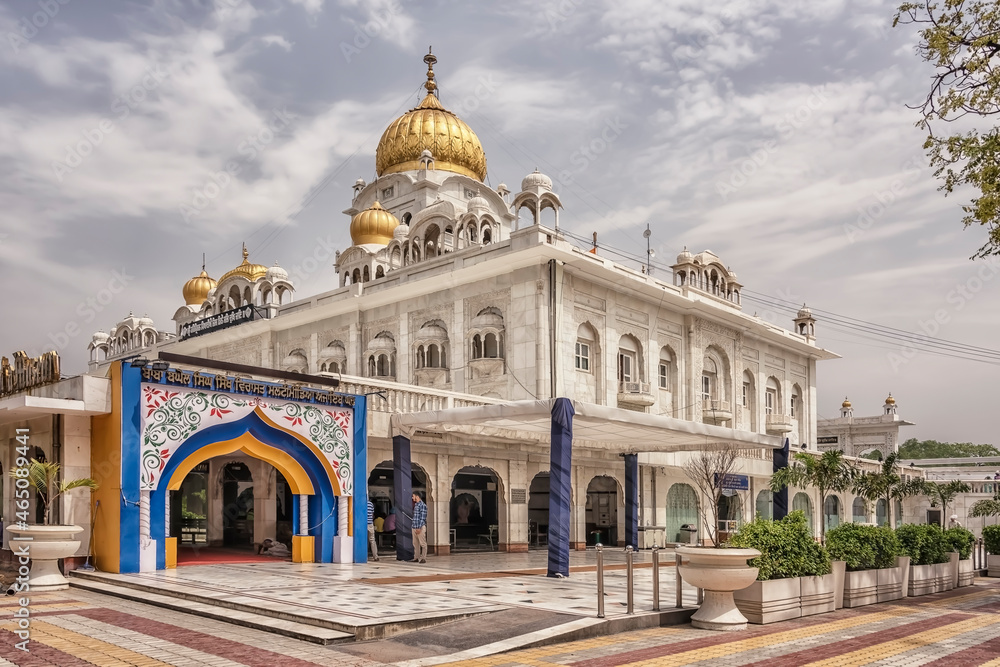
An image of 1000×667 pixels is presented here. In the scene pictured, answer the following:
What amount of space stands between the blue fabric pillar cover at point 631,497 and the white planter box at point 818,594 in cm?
1206

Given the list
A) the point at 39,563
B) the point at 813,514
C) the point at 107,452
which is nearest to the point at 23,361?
the point at 107,452

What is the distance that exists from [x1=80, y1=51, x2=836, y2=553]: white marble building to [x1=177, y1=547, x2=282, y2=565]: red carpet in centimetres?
104

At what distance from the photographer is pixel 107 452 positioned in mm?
15234

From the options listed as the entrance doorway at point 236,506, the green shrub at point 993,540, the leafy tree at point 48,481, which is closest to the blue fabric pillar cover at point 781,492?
the green shrub at point 993,540

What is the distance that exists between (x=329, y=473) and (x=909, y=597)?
36.1 ft

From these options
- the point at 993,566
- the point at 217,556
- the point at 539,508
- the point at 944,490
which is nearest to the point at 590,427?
the point at 217,556

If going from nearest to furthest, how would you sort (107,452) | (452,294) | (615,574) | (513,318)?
(107,452)
(615,574)
(513,318)
(452,294)

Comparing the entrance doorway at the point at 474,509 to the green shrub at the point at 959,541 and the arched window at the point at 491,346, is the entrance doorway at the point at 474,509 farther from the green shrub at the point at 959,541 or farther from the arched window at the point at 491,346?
the green shrub at the point at 959,541

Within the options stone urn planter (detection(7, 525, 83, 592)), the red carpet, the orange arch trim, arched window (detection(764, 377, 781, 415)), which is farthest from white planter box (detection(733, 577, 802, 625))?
arched window (detection(764, 377, 781, 415))

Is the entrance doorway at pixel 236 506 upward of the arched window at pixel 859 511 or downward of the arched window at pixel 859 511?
upward

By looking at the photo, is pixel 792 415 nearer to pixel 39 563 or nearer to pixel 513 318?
pixel 513 318

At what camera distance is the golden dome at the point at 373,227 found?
37.8 meters

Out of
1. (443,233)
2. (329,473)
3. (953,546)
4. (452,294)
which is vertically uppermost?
(443,233)

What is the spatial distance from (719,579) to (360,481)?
947 centimetres
